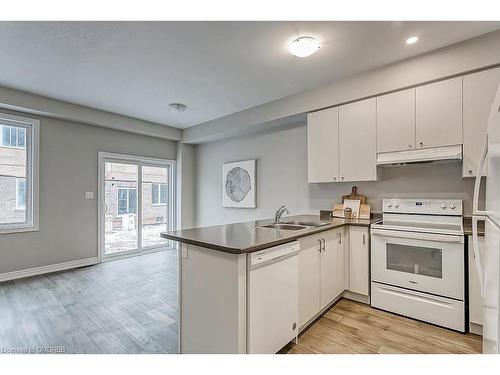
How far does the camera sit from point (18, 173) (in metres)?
3.64

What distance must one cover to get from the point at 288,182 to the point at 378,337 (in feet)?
7.76

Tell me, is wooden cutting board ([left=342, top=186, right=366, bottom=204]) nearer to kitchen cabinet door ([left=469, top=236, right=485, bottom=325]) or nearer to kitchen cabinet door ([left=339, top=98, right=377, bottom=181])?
kitchen cabinet door ([left=339, top=98, right=377, bottom=181])

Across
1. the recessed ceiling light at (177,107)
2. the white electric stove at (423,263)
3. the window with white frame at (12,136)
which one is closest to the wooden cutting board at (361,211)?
the white electric stove at (423,263)

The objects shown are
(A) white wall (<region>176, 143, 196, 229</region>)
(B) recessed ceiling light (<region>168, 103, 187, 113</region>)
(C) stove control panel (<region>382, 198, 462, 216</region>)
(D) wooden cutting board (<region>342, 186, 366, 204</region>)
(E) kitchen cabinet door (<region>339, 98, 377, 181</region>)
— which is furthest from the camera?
(A) white wall (<region>176, 143, 196, 229</region>)

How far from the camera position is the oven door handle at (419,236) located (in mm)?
2135

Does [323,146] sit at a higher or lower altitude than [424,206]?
higher

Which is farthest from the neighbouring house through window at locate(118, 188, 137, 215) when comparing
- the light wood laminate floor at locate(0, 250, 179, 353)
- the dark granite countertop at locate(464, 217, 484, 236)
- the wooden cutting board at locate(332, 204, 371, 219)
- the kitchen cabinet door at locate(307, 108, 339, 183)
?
the dark granite countertop at locate(464, 217, 484, 236)

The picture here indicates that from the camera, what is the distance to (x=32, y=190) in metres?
3.67

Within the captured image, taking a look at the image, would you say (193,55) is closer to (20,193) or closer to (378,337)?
(378,337)

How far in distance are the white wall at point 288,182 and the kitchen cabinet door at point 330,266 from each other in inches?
34.8

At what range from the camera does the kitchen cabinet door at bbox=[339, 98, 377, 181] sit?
2.80m

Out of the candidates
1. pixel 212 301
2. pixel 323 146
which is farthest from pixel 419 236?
pixel 212 301
